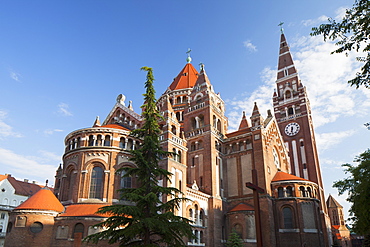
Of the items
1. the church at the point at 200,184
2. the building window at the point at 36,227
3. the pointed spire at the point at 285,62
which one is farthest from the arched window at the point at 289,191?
Answer: the pointed spire at the point at 285,62

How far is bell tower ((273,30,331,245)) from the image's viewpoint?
177ft

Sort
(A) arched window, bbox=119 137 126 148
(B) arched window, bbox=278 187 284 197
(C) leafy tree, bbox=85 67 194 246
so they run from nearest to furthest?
(C) leafy tree, bbox=85 67 194 246, (A) arched window, bbox=119 137 126 148, (B) arched window, bbox=278 187 284 197

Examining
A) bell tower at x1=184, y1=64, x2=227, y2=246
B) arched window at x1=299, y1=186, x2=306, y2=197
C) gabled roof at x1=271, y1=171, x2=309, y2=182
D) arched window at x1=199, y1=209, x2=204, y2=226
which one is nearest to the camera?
arched window at x1=199, y1=209, x2=204, y2=226

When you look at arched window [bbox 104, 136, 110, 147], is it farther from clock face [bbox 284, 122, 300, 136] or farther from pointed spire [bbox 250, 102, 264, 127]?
clock face [bbox 284, 122, 300, 136]

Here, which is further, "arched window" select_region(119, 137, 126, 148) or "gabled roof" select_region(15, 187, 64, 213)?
"arched window" select_region(119, 137, 126, 148)

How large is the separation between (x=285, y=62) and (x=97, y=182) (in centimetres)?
4902

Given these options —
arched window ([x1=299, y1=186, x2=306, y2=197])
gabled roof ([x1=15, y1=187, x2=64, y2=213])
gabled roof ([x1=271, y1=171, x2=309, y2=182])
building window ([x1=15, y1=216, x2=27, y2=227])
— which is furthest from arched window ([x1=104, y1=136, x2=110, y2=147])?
arched window ([x1=299, y1=186, x2=306, y2=197])

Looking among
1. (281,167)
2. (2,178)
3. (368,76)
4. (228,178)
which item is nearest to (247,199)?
(228,178)

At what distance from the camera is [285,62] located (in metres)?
65.6

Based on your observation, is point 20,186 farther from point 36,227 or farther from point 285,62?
point 285,62

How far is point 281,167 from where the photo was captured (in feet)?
156

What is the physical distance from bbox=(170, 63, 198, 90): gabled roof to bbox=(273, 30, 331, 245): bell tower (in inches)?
717

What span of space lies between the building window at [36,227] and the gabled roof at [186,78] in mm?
33597

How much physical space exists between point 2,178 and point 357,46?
2382 inches
